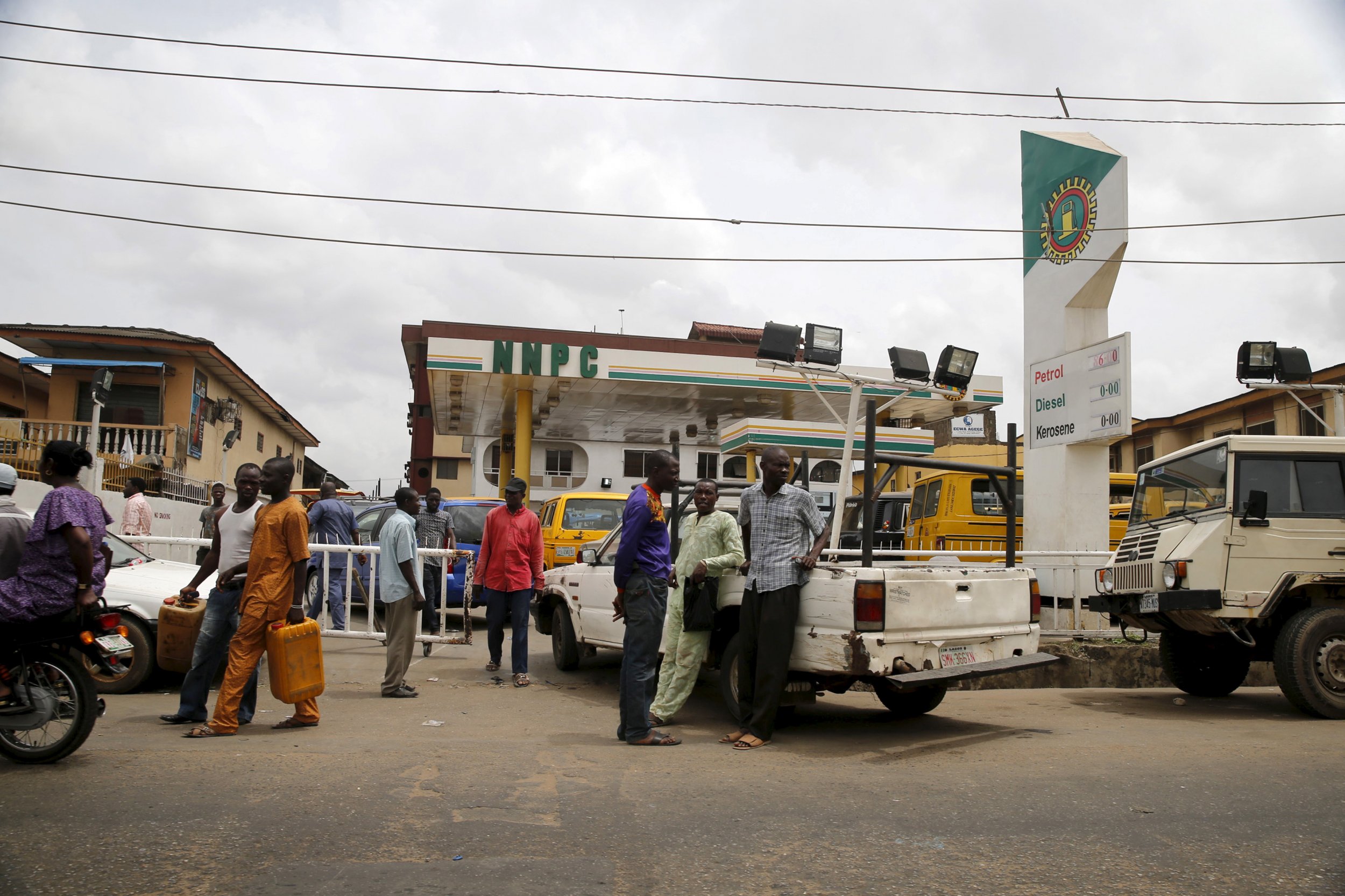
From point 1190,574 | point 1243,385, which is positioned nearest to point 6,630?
point 1190,574

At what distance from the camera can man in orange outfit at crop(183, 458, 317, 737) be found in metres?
6.07

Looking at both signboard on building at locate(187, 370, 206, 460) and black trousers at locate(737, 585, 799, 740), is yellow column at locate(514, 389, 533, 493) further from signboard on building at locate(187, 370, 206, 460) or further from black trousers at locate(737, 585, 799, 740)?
black trousers at locate(737, 585, 799, 740)

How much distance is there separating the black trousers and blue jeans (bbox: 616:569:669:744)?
0.63m

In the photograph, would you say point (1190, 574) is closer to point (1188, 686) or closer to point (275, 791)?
point (1188, 686)

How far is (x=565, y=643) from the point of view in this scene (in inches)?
369

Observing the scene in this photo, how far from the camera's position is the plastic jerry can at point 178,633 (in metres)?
7.29

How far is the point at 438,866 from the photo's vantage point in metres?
3.67

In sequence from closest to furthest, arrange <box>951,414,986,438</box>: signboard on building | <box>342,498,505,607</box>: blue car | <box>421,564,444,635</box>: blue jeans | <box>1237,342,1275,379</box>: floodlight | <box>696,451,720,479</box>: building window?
1. <box>421,564,444,635</box>: blue jeans
2. <box>1237,342,1275,379</box>: floodlight
3. <box>342,498,505,607</box>: blue car
4. <box>696,451,720,479</box>: building window
5. <box>951,414,986,438</box>: signboard on building

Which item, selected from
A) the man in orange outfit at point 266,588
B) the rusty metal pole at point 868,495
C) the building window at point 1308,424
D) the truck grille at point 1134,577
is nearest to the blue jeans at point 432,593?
the man in orange outfit at point 266,588

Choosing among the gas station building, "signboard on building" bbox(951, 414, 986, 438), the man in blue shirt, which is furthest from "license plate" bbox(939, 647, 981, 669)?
"signboard on building" bbox(951, 414, 986, 438)

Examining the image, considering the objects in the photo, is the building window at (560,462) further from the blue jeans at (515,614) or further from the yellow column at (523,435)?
the blue jeans at (515,614)

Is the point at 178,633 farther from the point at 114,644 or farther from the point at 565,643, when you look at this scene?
the point at 565,643

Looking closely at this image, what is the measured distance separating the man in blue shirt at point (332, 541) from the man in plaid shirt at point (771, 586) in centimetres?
541

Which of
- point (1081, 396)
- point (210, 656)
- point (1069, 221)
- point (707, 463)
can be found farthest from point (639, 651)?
point (707, 463)
